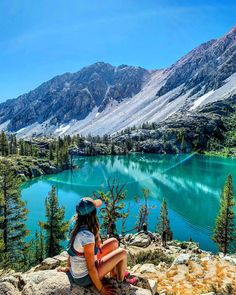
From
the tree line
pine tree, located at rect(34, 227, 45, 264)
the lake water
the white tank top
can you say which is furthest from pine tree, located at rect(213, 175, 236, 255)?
the white tank top

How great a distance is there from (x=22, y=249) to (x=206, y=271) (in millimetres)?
29040

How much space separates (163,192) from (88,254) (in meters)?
88.5

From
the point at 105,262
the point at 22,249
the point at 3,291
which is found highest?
the point at 105,262

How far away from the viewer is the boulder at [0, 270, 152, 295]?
8.08m

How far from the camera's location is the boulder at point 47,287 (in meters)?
8.08

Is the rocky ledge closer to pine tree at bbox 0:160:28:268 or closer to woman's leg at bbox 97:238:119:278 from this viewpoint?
woman's leg at bbox 97:238:119:278

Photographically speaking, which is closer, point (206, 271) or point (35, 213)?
point (206, 271)

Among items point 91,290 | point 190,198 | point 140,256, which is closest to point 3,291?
point 91,290

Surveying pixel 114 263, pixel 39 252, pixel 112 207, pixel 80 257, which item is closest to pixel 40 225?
pixel 39 252

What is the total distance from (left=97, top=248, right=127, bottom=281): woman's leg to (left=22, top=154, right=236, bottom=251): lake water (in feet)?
77.2

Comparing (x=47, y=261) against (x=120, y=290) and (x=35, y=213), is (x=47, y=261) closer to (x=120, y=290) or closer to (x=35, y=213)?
(x=120, y=290)

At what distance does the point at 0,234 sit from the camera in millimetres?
34562

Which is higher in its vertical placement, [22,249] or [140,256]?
[140,256]

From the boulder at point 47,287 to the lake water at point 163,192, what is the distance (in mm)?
22899
